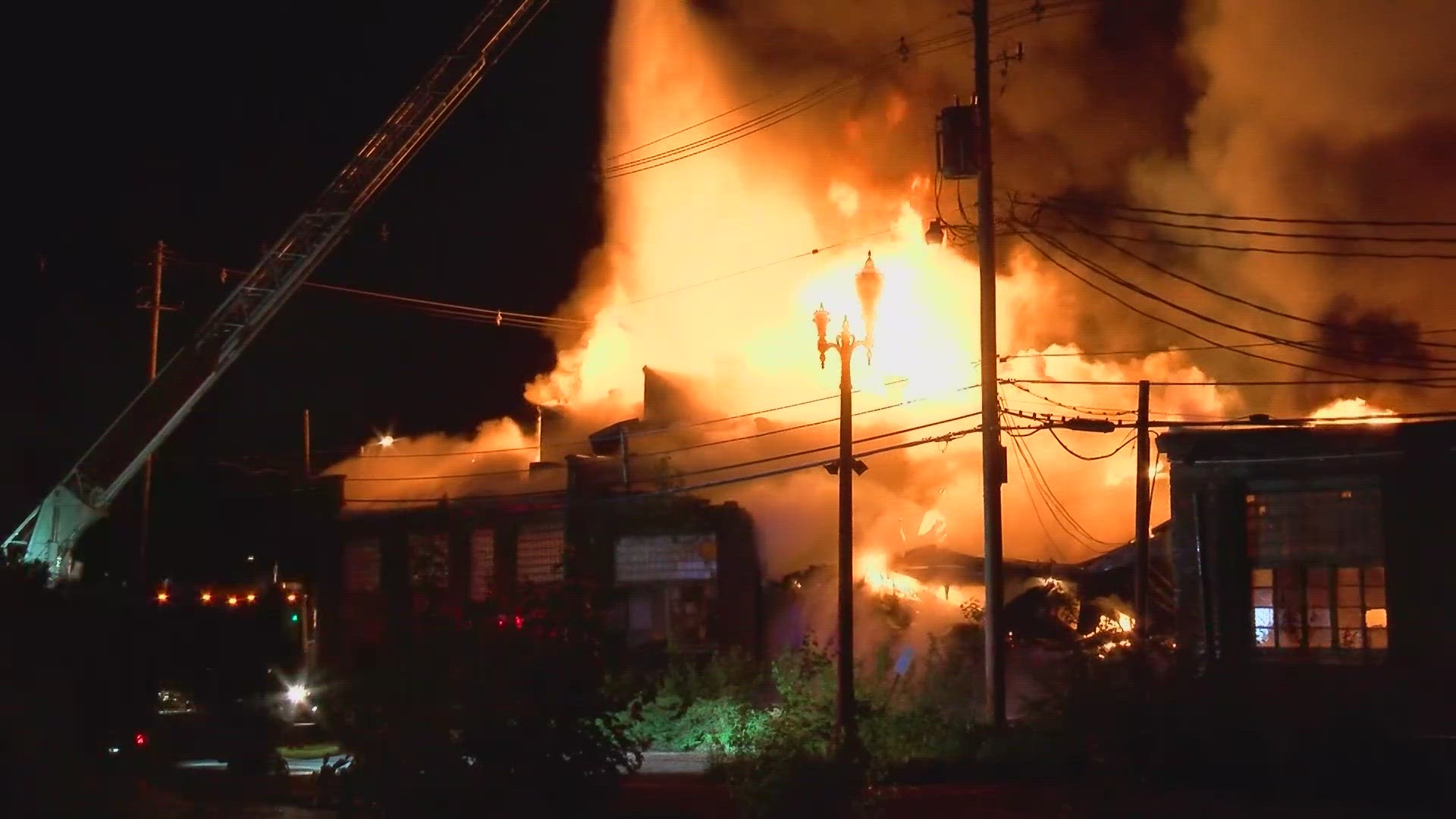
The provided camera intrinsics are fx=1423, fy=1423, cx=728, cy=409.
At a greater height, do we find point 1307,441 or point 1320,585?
point 1307,441

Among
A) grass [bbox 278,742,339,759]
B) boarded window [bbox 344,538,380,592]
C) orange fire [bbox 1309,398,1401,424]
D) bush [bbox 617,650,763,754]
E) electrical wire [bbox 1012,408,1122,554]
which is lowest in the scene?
grass [bbox 278,742,339,759]

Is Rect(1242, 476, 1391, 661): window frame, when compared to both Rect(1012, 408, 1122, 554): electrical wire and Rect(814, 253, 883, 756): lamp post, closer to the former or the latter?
Rect(814, 253, 883, 756): lamp post

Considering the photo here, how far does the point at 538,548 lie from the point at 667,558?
514 cm

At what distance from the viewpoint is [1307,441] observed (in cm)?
2508

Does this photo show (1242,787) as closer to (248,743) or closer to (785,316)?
(248,743)

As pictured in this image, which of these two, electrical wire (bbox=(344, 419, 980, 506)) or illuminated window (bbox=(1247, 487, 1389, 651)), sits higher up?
electrical wire (bbox=(344, 419, 980, 506))

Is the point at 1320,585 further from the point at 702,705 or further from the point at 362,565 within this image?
the point at 362,565

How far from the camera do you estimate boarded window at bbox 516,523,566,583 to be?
40.6 metres

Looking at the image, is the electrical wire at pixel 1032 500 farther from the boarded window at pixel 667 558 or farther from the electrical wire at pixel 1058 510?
the boarded window at pixel 667 558

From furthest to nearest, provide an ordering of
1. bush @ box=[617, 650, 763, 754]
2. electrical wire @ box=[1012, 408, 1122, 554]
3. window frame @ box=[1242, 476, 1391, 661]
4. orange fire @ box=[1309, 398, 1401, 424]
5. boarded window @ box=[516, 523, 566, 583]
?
electrical wire @ box=[1012, 408, 1122, 554] → orange fire @ box=[1309, 398, 1401, 424] → boarded window @ box=[516, 523, 566, 583] → bush @ box=[617, 650, 763, 754] → window frame @ box=[1242, 476, 1391, 661]

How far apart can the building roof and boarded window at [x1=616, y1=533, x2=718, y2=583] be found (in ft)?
45.9

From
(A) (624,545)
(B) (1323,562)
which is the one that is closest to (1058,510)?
(A) (624,545)

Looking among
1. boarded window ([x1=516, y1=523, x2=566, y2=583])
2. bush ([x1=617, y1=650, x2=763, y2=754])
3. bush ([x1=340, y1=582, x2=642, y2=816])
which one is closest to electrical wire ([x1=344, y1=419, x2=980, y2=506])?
boarded window ([x1=516, y1=523, x2=566, y2=583])

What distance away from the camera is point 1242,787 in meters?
18.3
